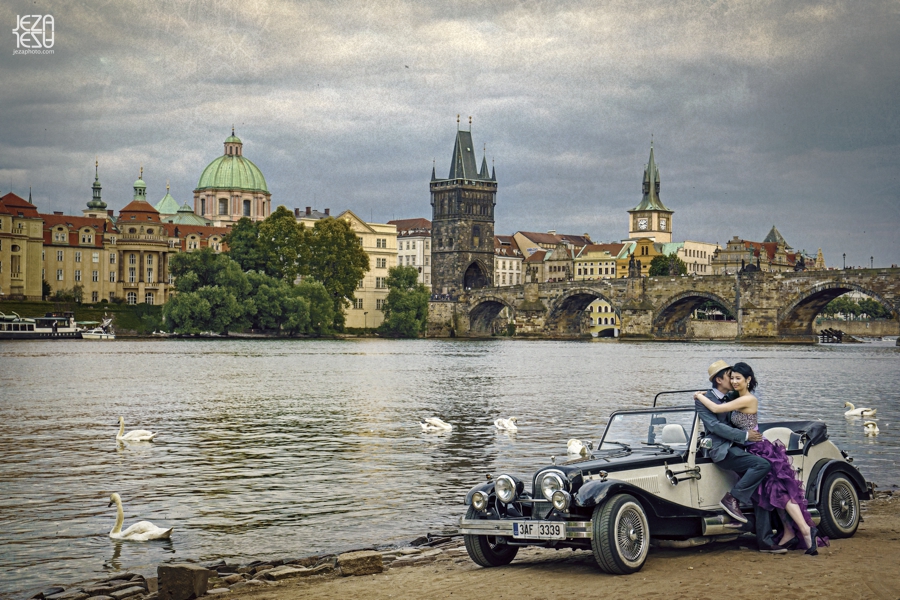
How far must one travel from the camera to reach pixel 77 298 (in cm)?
11944

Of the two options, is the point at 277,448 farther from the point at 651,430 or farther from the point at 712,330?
the point at 712,330

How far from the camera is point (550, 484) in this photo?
29.8 ft

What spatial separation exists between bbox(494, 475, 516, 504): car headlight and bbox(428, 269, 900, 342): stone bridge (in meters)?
93.2

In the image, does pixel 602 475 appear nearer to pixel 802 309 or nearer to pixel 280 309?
pixel 280 309

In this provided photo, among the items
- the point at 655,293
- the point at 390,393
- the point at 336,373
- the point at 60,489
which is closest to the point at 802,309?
the point at 655,293

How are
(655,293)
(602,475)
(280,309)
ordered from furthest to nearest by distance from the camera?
(655,293)
(280,309)
(602,475)

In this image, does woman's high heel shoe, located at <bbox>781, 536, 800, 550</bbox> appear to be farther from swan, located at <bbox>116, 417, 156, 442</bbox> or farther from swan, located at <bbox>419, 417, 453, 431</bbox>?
swan, located at <bbox>116, 417, 156, 442</bbox>

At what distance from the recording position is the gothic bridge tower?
156375 mm

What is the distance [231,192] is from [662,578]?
152m

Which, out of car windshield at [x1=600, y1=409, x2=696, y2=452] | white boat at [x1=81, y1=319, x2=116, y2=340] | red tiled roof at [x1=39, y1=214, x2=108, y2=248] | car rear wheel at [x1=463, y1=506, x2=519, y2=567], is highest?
red tiled roof at [x1=39, y1=214, x2=108, y2=248]

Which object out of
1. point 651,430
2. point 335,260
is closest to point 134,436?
point 651,430

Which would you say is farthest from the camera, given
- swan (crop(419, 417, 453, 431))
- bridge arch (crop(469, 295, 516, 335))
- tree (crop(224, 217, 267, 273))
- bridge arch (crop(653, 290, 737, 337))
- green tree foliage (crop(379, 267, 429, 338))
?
bridge arch (crop(469, 295, 516, 335))

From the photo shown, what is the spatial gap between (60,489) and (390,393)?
23225 mm

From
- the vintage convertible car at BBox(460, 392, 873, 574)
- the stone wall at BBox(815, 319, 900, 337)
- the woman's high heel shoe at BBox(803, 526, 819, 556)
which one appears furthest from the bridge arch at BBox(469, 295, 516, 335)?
the woman's high heel shoe at BBox(803, 526, 819, 556)
